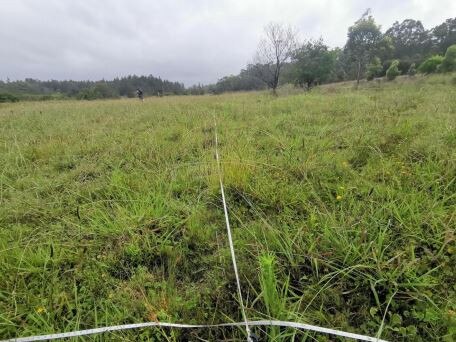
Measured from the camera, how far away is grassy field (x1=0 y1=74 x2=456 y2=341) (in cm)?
132

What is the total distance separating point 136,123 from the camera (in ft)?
20.0

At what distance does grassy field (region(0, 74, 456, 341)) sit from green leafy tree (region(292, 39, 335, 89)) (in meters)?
24.5

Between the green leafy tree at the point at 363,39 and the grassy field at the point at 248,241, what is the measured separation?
2732 centimetres

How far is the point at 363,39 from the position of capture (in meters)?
25.9

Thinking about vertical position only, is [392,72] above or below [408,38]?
below

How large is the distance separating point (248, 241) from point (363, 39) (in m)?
31.4

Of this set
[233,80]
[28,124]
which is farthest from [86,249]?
[233,80]

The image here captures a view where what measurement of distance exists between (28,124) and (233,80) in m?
61.7

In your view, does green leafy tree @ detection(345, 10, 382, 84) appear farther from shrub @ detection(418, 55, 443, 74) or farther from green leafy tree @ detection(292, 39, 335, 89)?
shrub @ detection(418, 55, 443, 74)

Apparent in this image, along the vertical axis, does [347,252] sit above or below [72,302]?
above

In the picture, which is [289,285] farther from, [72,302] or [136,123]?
[136,123]

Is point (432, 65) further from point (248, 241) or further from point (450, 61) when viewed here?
point (248, 241)

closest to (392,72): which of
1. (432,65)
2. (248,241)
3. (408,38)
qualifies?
(432,65)

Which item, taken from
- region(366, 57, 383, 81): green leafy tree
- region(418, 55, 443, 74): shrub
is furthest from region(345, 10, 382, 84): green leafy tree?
region(418, 55, 443, 74): shrub
